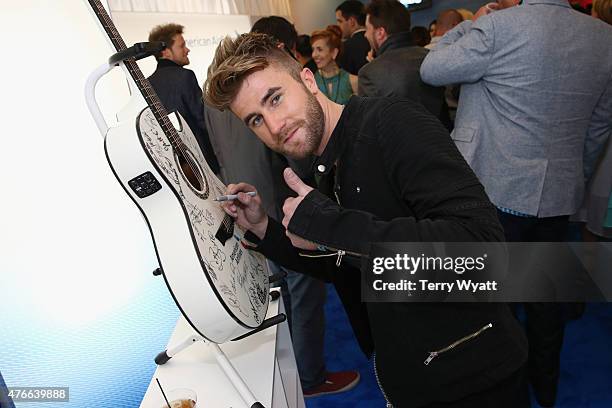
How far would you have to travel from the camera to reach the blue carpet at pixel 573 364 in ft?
6.89

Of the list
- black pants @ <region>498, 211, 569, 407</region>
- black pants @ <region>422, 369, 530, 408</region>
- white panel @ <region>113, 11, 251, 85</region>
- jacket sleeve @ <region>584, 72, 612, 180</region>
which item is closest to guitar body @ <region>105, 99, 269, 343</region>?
black pants @ <region>422, 369, 530, 408</region>

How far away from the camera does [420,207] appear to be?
2.89 ft

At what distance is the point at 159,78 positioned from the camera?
249 centimetres

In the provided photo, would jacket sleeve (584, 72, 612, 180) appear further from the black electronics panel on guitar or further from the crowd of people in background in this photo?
the black electronics panel on guitar

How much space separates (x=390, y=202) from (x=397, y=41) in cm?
148

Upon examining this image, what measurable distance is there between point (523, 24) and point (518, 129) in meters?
0.38

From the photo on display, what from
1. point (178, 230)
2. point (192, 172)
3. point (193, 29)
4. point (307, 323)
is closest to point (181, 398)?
point (178, 230)

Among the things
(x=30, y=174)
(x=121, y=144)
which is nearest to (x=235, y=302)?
(x=121, y=144)

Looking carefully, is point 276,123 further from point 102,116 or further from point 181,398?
point 181,398

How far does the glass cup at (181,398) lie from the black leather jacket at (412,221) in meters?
0.42

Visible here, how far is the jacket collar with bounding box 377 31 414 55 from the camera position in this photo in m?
2.24

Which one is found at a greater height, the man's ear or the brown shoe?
the man's ear

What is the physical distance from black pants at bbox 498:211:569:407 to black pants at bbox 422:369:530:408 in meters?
0.98

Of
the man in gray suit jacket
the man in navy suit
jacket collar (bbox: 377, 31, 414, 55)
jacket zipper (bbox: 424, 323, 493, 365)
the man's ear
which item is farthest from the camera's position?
the man in navy suit
